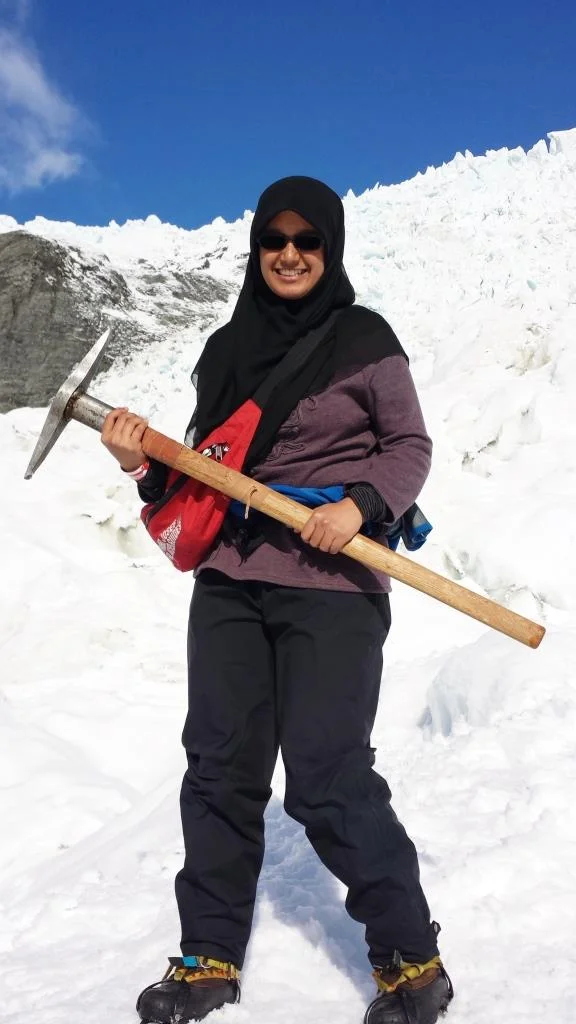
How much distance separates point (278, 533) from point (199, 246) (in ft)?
Result: 55.0

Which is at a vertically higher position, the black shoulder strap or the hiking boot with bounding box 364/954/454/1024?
the black shoulder strap

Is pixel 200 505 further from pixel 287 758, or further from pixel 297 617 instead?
pixel 287 758

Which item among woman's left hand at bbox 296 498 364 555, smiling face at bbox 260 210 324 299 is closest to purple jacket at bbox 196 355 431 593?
woman's left hand at bbox 296 498 364 555

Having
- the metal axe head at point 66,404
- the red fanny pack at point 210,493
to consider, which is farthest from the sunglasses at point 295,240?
the metal axe head at point 66,404

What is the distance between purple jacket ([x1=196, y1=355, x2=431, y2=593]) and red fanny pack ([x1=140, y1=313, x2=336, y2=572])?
0.07 m

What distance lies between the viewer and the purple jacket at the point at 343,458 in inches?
65.5

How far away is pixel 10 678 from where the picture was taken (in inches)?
222

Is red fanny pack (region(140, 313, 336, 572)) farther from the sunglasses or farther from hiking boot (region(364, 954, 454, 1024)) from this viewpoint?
hiking boot (region(364, 954, 454, 1024))

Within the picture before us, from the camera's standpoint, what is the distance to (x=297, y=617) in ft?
5.46

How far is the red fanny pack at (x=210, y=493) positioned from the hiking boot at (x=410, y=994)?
3.12 ft

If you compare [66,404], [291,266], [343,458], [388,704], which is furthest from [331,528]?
[388,704]

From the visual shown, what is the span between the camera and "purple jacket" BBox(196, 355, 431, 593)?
1.66 metres

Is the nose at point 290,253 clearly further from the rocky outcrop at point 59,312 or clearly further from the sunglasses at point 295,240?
the rocky outcrop at point 59,312

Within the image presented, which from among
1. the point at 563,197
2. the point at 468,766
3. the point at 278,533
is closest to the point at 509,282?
the point at 563,197
